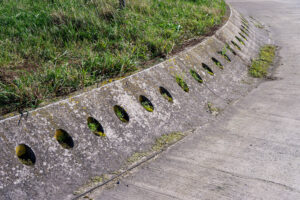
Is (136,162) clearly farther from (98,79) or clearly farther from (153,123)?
(98,79)

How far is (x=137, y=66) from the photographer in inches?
198

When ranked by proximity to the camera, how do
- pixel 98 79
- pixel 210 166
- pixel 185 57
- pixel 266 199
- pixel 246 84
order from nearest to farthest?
pixel 266 199, pixel 210 166, pixel 98 79, pixel 185 57, pixel 246 84

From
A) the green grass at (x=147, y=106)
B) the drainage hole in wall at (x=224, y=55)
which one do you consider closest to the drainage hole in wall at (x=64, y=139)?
the green grass at (x=147, y=106)

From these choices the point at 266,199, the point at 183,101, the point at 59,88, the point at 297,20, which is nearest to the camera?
the point at 266,199

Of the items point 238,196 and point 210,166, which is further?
point 210,166

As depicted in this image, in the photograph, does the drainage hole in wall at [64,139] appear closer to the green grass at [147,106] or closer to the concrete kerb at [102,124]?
the concrete kerb at [102,124]

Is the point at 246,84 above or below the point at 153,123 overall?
above

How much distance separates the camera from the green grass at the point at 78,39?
4.15 meters

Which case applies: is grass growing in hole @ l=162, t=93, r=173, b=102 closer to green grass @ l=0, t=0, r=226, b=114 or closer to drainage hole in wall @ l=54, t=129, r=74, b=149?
green grass @ l=0, t=0, r=226, b=114

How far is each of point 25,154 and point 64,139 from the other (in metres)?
0.41

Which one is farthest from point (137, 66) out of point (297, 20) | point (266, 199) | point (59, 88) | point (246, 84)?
point (297, 20)

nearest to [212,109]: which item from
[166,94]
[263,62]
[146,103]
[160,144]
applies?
[166,94]

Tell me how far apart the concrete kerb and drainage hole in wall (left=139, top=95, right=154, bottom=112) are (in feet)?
0.18

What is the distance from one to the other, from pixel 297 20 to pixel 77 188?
32.8ft
